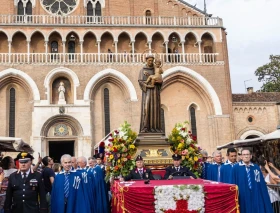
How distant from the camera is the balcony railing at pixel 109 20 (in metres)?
24.6

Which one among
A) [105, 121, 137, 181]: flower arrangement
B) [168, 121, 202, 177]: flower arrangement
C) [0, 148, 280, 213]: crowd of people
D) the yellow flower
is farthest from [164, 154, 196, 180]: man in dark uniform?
[105, 121, 137, 181]: flower arrangement

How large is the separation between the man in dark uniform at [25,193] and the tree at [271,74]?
36.7 meters

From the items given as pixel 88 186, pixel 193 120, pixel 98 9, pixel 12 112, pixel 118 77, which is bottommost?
pixel 88 186

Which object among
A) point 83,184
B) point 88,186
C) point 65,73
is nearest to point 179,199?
point 83,184

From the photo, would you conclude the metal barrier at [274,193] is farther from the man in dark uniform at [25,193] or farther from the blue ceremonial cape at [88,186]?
the man in dark uniform at [25,193]

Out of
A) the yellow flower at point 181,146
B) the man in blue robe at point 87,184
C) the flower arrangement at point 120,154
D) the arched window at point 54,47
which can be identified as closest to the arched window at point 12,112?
the arched window at point 54,47

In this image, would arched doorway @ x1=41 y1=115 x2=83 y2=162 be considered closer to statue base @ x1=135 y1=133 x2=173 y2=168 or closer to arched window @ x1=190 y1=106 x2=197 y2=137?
arched window @ x1=190 y1=106 x2=197 y2=137

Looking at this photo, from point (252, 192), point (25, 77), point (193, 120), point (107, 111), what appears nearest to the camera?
point (252, 192)

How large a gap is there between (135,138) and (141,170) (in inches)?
54.5

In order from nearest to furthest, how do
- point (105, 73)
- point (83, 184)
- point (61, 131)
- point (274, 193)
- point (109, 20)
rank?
point (83, 184), point (274, 193), point (61, 131), point (105, 73), point (109, 20)

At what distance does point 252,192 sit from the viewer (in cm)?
667

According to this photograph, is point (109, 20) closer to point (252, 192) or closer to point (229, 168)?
point (229, 168)

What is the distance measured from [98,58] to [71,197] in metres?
18.3

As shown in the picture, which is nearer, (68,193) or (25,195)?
(25,195)
